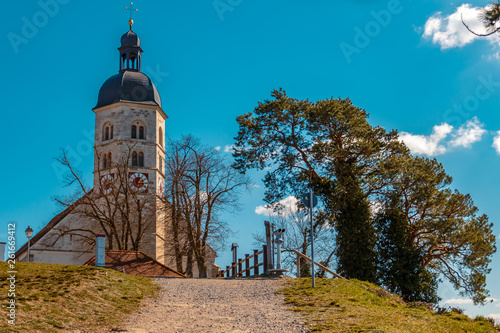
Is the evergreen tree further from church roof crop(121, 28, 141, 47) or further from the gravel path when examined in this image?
church roof crop(121, 28, 141, 47)

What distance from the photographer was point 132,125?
51469 millimetres

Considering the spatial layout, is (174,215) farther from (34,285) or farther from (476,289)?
(34,285)

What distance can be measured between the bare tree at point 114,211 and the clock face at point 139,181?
42cm

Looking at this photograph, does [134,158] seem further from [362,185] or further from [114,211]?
[362,185]

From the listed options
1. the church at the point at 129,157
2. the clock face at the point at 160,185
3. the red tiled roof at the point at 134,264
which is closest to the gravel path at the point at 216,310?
the red tiled roof at the point at 134,264

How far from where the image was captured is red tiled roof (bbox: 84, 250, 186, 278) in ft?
73.3

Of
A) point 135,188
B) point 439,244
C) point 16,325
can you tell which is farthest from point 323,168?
point 135,188

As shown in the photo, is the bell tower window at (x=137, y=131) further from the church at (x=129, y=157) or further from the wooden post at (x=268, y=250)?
the wooden post at (x=268, y=250)

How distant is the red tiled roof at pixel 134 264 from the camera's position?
73.3ft

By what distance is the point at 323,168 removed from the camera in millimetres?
27625

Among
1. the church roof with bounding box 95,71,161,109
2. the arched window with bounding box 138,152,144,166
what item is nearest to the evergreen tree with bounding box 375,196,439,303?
the arched window with bounding box 138,152,144,166

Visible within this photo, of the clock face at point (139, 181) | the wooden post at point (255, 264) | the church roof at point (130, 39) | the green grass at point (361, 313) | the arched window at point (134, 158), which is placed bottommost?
the green grass at point (361, 313)

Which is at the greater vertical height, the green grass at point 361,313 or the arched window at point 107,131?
the arched window at point 107,131

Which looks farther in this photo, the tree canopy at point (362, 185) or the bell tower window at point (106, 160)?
the bell tower window at point (106, 160)
